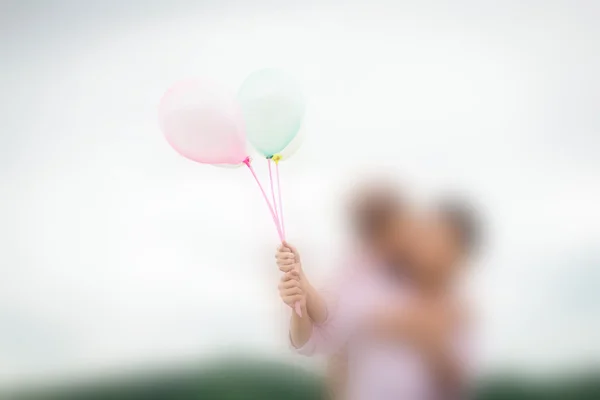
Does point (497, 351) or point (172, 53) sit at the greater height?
point (172, 53)

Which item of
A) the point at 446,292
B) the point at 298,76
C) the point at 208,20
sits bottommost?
the point at 446,292

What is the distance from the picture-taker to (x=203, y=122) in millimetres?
1483

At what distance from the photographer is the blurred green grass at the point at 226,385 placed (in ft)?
5.66

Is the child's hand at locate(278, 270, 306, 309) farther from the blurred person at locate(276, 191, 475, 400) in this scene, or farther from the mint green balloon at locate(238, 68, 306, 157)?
the mint green balloon at locate(238, 68, 306, 157)

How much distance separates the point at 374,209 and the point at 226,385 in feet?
2.05

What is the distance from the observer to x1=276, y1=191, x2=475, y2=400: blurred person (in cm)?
147

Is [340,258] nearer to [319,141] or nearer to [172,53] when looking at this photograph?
[319,141]

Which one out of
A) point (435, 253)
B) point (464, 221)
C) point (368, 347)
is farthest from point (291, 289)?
point (464, 221)

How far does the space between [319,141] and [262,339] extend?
534mm

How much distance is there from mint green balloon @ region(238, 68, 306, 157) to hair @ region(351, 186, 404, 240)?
0.88 ft

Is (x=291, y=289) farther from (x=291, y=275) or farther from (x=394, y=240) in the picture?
(x=394, y=240)

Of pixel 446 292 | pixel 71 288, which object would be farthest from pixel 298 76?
pixel 71 288

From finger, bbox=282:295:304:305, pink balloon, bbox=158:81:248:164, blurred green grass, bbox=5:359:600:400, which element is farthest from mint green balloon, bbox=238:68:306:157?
blurred green grass, bbox=5:359:600:400

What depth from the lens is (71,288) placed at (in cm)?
193
